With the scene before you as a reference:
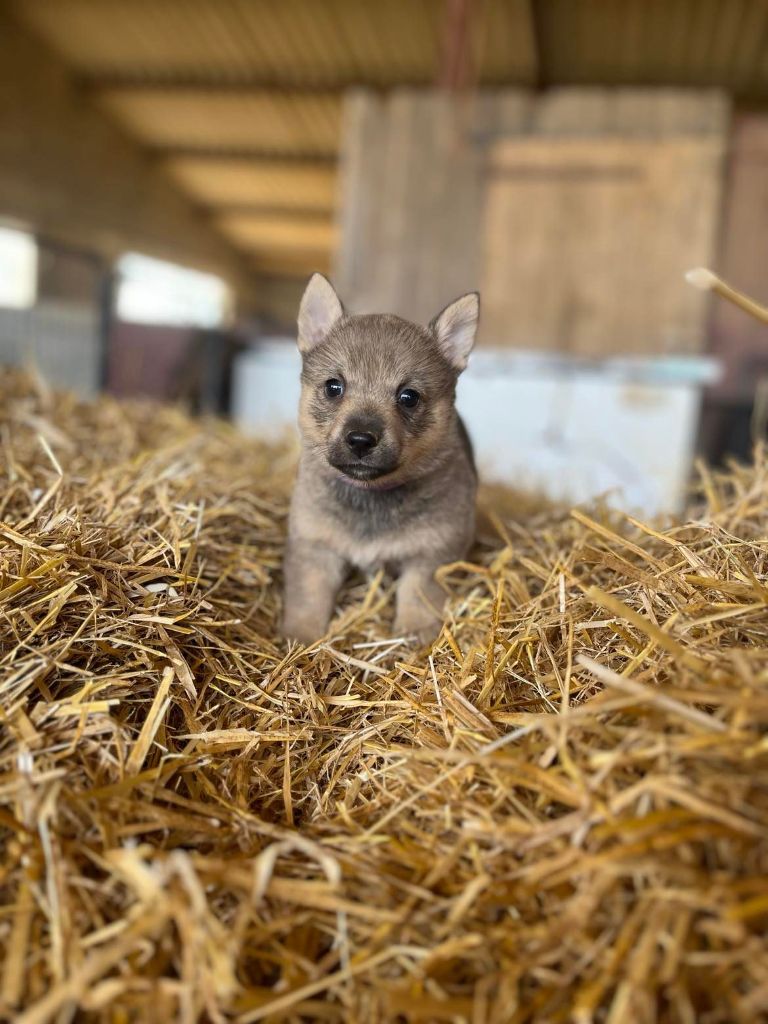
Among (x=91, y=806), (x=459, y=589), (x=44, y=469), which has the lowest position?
(x=91, y=806)

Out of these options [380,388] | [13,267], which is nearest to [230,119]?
[13,267]

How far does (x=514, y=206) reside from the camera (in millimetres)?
9602

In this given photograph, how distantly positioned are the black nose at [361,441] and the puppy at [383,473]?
0.10 meters

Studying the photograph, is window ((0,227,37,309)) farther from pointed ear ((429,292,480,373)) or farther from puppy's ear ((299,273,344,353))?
pointed ear ((429,292,480,373))

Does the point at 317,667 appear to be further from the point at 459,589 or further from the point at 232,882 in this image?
the point at 232,882

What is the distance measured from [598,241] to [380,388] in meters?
8.09

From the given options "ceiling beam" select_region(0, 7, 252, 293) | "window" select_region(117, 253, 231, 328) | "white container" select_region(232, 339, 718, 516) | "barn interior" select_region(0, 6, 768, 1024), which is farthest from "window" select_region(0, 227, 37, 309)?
"barn interior" select_region(0, 6, 768, 1024)

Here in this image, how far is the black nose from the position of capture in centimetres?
217

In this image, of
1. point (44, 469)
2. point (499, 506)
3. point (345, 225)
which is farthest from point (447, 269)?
point (44, 469)

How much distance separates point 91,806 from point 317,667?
802 mm

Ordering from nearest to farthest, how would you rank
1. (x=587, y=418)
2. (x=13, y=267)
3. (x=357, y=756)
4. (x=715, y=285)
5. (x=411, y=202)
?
(x=357, y=756) < (x=715, y=285) < (x=587, y=418) < (x=411, y=202) < (x=13, y=267)

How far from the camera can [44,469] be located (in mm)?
2889

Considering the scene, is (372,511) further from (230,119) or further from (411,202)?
(230,119)

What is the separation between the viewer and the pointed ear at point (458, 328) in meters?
2.51
